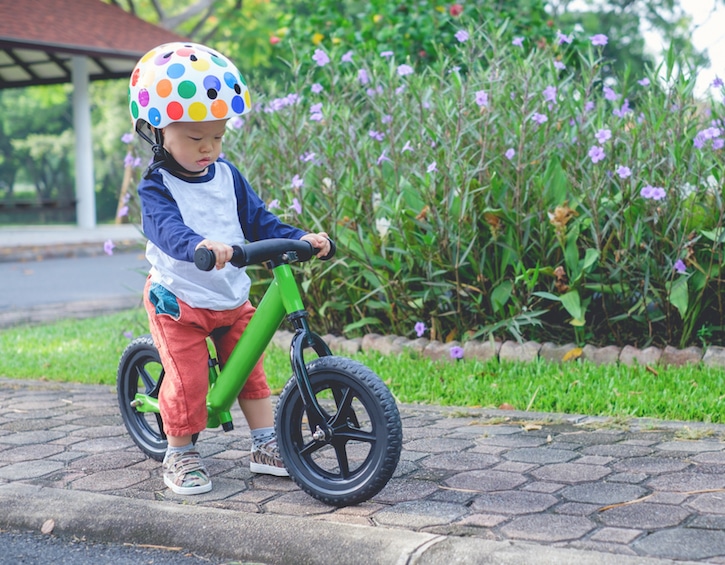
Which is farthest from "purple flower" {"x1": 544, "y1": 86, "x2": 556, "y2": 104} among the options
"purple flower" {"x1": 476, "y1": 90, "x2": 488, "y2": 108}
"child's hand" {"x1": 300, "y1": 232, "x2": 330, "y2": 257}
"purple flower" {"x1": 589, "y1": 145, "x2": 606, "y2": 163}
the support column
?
the support column

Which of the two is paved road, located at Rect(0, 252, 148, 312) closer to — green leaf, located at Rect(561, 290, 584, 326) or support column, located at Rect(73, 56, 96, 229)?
green leaf, located at Rect(561, 290, 584, 326)

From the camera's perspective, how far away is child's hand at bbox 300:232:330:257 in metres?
3.30

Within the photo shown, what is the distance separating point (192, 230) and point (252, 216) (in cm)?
43

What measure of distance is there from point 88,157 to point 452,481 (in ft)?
68.1

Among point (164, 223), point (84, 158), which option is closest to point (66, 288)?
point (164, 223)

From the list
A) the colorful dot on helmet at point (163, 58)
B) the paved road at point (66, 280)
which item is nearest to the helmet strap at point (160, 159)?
the colorful dot on helmet at point (163, 58)

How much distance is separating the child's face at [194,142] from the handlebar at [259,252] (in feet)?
1.33

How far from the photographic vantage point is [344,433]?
3229 millimetres

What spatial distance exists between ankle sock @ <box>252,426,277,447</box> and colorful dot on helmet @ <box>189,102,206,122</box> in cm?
121

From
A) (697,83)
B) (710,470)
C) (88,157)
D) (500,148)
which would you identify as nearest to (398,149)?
(500,148)

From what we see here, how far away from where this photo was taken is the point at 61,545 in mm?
3193

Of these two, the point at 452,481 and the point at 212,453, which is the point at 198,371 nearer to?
the point at 212,453

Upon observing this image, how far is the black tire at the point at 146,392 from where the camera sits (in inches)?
154

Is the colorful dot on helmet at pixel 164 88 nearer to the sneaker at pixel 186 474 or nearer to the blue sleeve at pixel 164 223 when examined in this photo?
the blue sleeve at pixel 164 223
